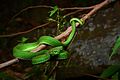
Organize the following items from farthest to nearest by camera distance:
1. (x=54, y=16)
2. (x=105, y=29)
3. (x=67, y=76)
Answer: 1. (x=105, y=29)
2. (x=67, y=76)
3. (x=54, y=16)

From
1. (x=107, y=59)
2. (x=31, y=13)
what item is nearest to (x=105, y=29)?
(x=107, y=59)

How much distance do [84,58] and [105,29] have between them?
2.42ft

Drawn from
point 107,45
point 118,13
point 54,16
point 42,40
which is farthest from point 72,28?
point 118,13

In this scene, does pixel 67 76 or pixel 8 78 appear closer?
pixel 8 78

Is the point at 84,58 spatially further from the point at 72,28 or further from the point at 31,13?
the point at 31,13

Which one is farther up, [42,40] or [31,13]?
[31,13]

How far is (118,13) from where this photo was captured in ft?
15.3

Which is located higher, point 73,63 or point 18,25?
point 18,25

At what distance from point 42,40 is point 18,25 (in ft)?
13.1

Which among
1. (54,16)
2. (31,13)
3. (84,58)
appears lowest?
(84,58)

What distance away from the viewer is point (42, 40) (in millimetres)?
1931

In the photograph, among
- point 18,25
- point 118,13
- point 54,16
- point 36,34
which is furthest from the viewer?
point 18,25

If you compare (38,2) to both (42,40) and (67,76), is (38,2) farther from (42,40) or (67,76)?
(42,40)

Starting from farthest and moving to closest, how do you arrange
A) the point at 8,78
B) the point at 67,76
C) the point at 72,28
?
1. the point at 67,76
2. the point at 8,78
3. the point at 72,28
